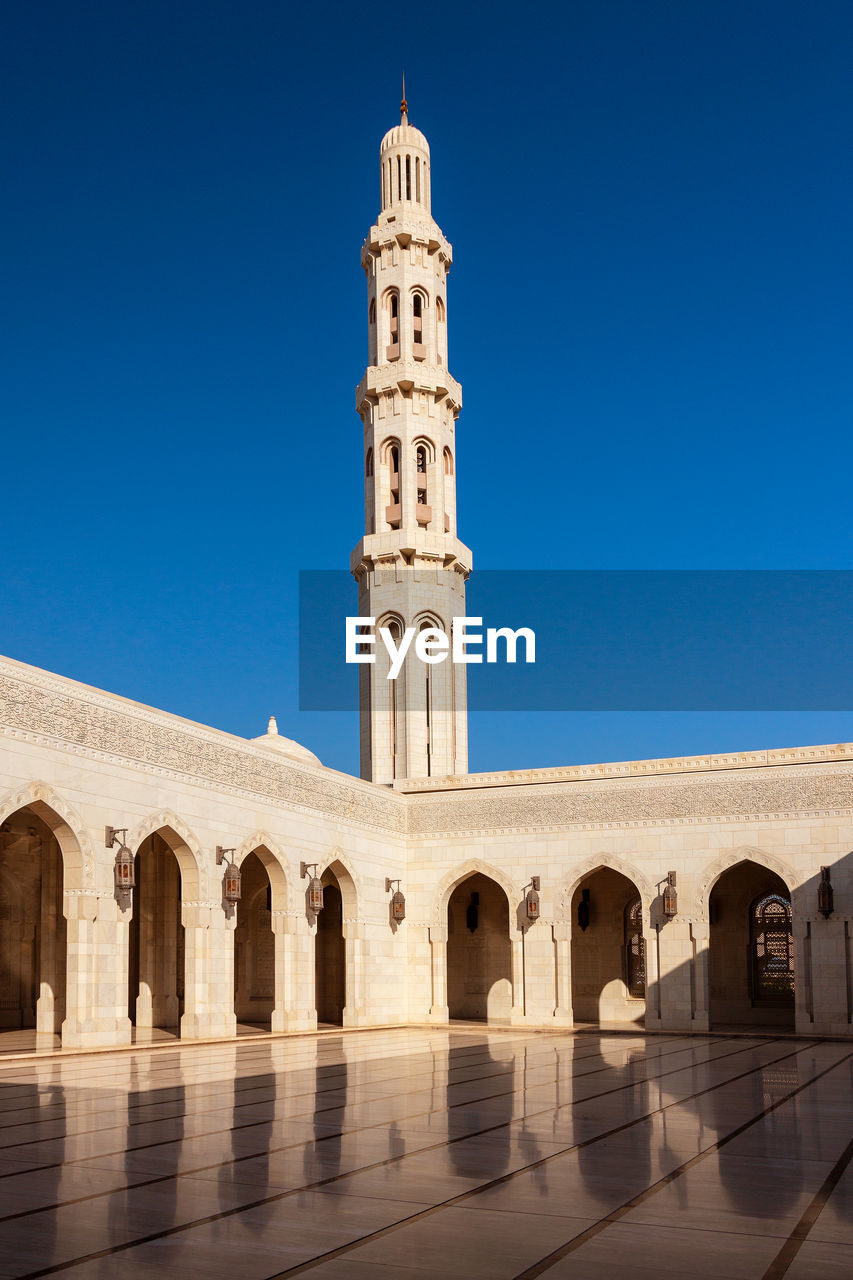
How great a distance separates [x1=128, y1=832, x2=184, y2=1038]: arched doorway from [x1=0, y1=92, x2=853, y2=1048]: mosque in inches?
1.4

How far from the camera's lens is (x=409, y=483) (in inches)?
1050

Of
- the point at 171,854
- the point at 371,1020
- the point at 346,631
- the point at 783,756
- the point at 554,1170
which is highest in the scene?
the point at 346,631

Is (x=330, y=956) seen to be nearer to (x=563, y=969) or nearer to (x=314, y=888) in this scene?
(x=563, y=969)

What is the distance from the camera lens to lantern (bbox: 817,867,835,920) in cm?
1909

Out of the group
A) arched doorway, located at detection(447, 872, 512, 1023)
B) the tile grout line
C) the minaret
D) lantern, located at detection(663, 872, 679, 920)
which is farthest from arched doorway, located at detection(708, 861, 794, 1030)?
the tile grout line

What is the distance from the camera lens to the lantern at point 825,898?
19.1m

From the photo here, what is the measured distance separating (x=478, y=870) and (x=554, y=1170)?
1593 centimetres

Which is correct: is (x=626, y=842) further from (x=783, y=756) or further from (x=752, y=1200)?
(x=752, y=1200)

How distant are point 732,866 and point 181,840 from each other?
28.6 ft

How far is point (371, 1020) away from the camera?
20.8 m

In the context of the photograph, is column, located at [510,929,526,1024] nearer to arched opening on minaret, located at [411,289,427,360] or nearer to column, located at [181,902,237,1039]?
column, located at [181,902,237,1039]

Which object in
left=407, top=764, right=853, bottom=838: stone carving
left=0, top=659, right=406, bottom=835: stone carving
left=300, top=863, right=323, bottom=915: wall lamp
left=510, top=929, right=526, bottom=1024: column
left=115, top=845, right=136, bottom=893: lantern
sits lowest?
left=510, top=929, right=526, bottom=1024: column

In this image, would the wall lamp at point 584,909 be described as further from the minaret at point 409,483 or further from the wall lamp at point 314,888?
the wall lamp at point 314,888

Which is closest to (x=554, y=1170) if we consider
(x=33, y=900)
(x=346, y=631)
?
(x=33, y=900)
